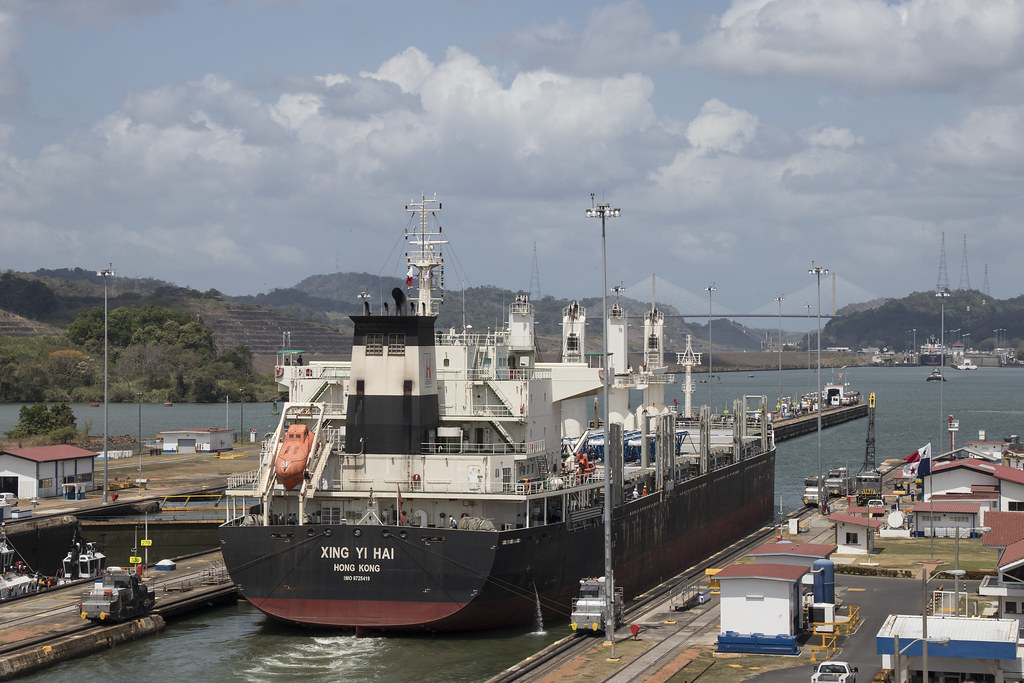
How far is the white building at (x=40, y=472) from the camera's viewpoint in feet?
198

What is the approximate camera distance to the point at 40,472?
60.8 meters

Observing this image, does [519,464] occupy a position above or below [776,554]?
above

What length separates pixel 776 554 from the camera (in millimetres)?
37625

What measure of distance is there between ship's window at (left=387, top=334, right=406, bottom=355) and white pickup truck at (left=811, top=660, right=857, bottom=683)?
590 inches

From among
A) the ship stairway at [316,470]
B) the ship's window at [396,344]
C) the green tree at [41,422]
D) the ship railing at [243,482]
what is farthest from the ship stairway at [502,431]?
the green tree at [41,422]

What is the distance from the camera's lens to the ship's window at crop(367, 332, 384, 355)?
124ft

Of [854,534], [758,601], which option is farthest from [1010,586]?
[854,534]

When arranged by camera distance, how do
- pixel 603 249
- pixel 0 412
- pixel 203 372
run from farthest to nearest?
pixel 203 372, pixel 0 412, pixel 603 249

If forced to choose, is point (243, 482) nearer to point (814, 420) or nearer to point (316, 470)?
point (316, 470)

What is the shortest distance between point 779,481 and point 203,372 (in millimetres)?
108317

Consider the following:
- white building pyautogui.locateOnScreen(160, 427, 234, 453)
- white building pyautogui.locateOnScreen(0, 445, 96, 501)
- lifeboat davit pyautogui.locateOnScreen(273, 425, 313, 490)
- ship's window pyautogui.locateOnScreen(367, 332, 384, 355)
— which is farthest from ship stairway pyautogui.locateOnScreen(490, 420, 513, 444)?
white building pyautogui.locateOnScreen(160, 427, 234, 453)

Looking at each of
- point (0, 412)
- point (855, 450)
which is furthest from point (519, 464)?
point (0, 412)

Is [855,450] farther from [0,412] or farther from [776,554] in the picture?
[0,412]

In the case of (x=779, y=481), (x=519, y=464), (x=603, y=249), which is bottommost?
(x=779, y=481)
